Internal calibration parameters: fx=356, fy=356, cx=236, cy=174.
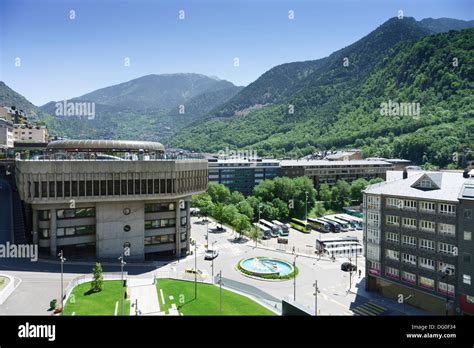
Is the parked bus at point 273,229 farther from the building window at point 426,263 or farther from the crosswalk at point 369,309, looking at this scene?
the building window at point 426,263

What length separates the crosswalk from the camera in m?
33.0

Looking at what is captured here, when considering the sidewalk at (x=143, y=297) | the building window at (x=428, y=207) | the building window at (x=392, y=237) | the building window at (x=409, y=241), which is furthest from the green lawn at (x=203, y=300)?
the building window at (x=428, y=207)

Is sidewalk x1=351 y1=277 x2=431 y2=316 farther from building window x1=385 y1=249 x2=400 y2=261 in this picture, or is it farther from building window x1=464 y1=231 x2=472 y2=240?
building window x1=464 y1=231 x2=472 y2=240

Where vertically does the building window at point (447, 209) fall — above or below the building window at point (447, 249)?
above

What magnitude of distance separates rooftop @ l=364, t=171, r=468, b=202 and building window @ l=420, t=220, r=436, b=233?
2332 millimetres

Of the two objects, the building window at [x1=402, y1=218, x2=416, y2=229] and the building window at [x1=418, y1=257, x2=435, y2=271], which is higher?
the building window at [x1=402, y1=218, x2=416, y2=229]

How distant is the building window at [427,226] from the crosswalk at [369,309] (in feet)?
27.5

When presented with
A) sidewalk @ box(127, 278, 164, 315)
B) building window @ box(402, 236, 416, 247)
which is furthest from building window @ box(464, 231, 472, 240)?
sidewalk @ box(127, 278, 164, 315)

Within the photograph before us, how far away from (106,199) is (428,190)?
33.3 meters

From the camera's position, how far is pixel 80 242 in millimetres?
41406

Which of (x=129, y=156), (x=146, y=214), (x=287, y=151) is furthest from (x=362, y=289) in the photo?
(x=287, y=151)

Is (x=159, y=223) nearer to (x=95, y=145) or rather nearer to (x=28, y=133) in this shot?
(x=95, y=145)

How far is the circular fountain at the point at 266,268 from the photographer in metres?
41.8

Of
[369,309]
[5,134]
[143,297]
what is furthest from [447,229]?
[5,134]
